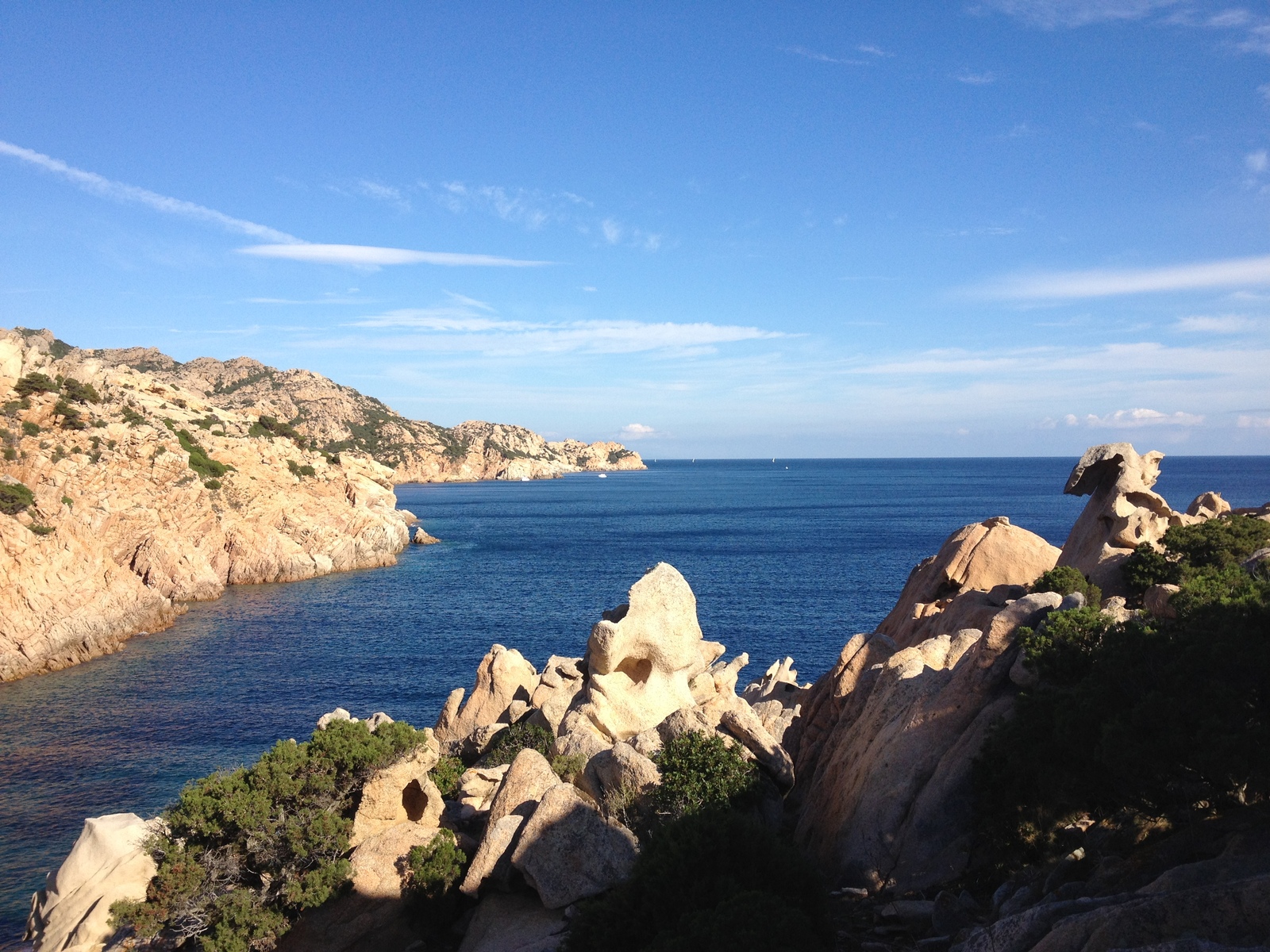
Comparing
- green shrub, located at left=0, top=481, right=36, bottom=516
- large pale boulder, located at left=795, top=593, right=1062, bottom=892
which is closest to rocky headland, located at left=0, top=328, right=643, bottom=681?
green shrub, located at left=0, top=481, right=36, bottom=516

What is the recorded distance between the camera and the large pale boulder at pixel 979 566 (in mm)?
35344

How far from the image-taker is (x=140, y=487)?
269ft

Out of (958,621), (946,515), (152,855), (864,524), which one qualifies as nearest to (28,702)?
(152,855)

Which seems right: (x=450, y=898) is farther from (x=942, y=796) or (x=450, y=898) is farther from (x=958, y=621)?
(x=958, y=621)

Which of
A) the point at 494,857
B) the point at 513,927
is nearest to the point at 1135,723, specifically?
the point at 513,927

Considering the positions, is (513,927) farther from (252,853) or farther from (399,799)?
(252,853)

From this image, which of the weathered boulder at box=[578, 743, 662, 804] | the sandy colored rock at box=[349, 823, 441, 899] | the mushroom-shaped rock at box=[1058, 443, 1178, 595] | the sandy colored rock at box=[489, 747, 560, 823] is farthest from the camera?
the mushroom-shaped rock at box=[1058, 443, 1178, 595]

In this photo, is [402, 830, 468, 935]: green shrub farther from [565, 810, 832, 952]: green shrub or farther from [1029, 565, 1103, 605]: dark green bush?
[1029, 565, 1103, 605]: dark green bush

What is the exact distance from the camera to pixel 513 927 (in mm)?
16547

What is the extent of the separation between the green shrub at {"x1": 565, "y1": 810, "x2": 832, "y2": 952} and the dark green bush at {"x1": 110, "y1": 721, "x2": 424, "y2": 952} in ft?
23.7

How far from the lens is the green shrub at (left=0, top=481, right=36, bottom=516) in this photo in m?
57.9

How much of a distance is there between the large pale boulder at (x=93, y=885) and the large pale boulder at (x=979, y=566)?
27.0m

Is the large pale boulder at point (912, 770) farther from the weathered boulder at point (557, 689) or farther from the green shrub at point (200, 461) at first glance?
the green shrub at point (200, 461)

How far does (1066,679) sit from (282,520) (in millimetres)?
94463
